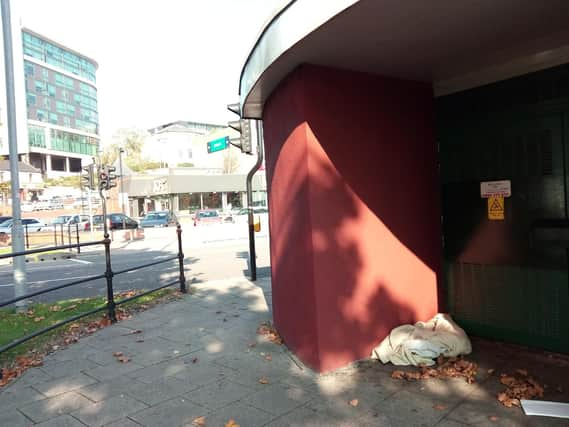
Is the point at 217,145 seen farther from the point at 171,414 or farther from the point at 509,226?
the point at 171,414

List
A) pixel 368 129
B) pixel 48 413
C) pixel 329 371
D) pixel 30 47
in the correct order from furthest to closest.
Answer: pixel 30 47 → pixel 368 129 → pixel 329 371 → pixel 48 413

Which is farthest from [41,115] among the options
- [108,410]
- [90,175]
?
[108,410]

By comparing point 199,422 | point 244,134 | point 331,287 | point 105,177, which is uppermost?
point 244,134

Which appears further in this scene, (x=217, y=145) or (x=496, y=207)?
(x=217, y=145)

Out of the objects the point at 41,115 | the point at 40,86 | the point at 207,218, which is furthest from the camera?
the point at 41,115

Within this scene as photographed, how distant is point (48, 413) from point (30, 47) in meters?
95.7

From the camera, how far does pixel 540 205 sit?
3891 mm

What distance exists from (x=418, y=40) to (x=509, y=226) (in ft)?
6.40

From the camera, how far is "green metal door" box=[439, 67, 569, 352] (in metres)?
3.81

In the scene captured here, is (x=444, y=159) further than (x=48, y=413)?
Yes

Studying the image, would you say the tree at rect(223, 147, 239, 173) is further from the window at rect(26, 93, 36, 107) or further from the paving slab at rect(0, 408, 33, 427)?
the paving slab at rect(0, 408, 33, 427)

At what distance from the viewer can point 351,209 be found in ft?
13.0

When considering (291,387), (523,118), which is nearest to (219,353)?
(291,387)

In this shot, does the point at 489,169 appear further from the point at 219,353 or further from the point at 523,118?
the point at 219,353
